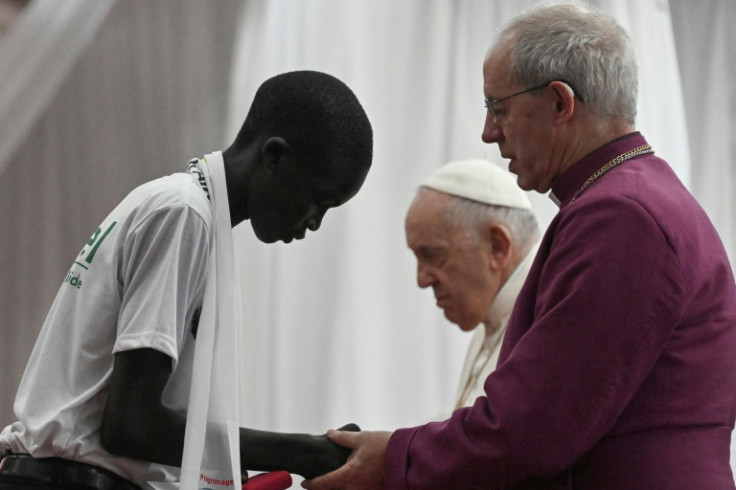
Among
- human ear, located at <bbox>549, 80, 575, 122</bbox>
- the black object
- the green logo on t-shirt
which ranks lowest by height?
the black object

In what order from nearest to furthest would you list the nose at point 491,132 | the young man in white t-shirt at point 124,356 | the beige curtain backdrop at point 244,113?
the young man in white t-shirt at point 124,356 < the nose at point 491,132 < the beige curtain backdrop at point 244,113

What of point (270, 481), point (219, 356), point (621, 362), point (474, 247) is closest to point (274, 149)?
point (219, 356)

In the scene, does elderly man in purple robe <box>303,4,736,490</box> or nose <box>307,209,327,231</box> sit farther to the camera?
nose <box>307,209,327,231</box>

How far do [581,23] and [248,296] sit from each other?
2.20 meters

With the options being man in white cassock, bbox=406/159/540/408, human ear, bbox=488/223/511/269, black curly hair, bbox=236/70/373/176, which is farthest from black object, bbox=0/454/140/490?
human ear, bbox=488/223/511/269

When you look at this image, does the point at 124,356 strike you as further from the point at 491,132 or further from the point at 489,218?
the point at 489,218

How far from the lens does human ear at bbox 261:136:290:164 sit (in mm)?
1990

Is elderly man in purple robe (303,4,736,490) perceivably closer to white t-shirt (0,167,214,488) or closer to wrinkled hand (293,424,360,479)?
wrinkled hand (293,424,360,479)

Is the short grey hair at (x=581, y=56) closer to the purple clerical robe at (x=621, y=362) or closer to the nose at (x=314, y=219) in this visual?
Result: the purple clerical robe at (x=621, y=362)

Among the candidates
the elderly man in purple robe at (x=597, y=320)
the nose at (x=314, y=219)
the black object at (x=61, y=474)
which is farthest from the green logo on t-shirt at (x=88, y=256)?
the elderly man in purple robe at (x=597, y=320)

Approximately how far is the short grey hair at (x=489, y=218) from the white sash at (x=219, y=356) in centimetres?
144

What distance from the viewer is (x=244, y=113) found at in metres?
3.92

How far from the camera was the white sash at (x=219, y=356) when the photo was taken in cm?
186

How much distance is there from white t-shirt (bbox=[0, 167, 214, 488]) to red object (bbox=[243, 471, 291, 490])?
20 centimetres
